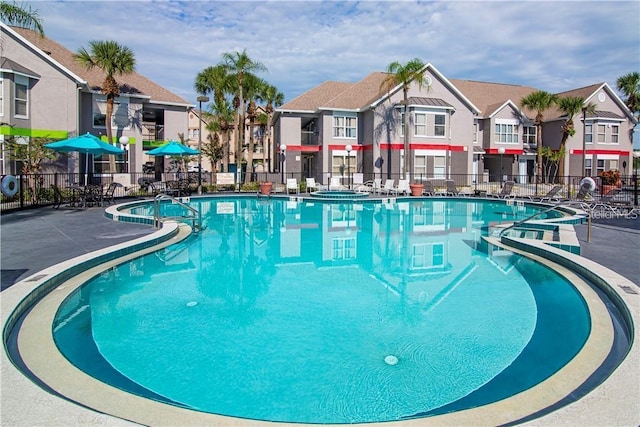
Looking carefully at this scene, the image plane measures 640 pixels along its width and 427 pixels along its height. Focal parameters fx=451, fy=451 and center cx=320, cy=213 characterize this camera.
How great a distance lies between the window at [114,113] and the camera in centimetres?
2741

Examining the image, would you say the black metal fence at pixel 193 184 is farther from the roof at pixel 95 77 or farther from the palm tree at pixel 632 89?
the palm tree at pixel 632 89

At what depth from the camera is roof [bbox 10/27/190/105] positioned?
2697 centimetres

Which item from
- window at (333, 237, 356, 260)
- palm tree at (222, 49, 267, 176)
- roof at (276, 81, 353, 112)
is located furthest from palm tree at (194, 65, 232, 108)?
window at (333, 237, 356, 260)

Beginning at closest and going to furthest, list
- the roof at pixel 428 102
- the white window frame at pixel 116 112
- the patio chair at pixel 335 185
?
the white window frame at pixel 116 112
the patio chair at pixel 335 185
the roof at pixel 428 102

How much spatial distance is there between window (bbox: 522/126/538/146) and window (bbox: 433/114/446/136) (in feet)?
33.6

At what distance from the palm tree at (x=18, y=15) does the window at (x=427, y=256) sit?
12915 millimetres

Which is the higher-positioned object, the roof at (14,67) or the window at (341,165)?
the roof at (14,67)


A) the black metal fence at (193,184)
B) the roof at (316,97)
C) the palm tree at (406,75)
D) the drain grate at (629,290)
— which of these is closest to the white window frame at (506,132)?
the black metal fence at (193,184)

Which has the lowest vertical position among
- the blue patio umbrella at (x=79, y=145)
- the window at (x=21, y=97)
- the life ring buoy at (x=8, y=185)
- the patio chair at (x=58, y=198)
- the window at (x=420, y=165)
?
the patio chair at (x=58, y=198)

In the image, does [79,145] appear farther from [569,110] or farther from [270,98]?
[569,110]

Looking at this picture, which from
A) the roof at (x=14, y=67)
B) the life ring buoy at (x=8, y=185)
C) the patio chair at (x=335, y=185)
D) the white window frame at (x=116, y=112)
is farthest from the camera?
the patio chair at (x=335, y=185)

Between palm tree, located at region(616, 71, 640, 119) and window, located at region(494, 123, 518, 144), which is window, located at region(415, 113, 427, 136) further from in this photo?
palm tree, located at region(616, 71, 640, 119)

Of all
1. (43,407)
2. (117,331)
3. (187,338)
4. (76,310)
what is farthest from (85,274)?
(43,407)

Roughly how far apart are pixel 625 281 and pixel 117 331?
22.7 ft
